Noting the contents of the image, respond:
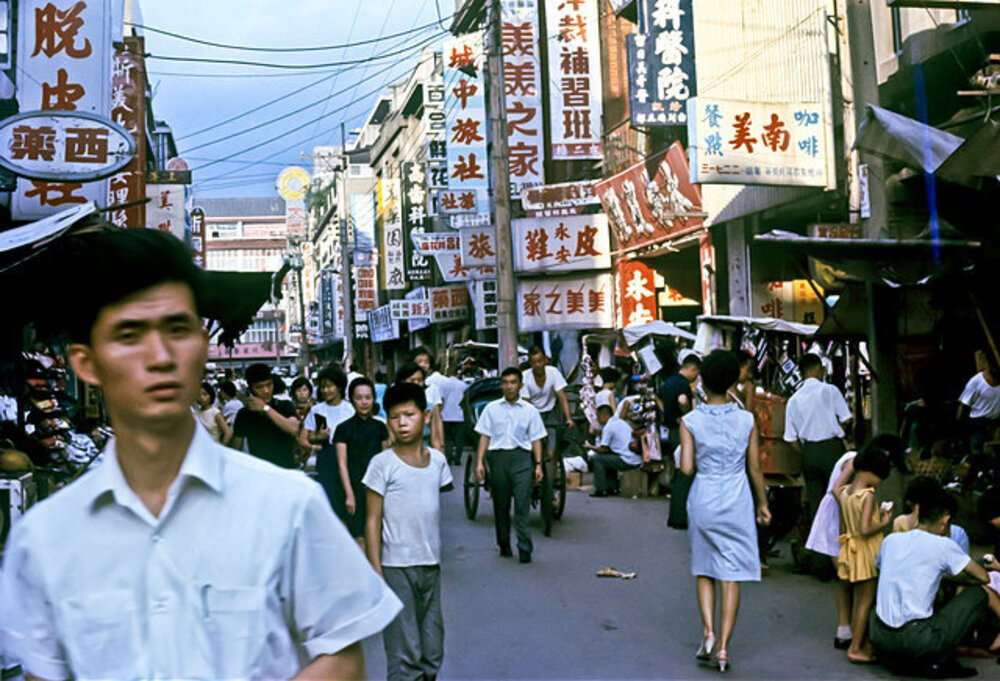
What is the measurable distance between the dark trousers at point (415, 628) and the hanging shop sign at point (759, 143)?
988 centimetres

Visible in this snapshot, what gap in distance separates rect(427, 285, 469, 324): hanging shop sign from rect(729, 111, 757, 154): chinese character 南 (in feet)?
76.1

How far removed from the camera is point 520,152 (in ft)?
81.3

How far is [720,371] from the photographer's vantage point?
7605 mm

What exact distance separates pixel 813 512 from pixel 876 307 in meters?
2.32

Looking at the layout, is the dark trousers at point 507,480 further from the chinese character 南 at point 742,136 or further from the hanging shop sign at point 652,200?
the hanging shop sign at point 652,200

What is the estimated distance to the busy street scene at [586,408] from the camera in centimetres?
212

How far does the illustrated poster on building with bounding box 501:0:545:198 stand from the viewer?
24.3 m

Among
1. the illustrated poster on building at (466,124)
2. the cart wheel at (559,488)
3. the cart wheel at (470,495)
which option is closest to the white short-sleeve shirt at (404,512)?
the cart wheel at (559,488)

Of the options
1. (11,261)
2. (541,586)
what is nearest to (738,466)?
(541,586)

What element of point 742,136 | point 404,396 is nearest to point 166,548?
point 404,396

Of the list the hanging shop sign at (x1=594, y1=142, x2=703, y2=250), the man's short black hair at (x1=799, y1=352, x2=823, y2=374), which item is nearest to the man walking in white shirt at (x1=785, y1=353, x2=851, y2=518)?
the man's short black hair at (x1=799, y1=352, x2=823, y2=374)

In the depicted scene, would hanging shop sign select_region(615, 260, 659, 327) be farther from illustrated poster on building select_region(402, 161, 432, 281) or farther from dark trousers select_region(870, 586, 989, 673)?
illustrated poster on building select_region(402, 161, 432, 281)

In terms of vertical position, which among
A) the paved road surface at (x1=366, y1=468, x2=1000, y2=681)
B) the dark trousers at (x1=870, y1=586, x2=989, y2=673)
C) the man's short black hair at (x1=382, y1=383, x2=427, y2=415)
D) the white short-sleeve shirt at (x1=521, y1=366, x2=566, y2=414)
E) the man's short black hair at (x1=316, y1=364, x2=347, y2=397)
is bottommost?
the paved road surface at (x1=366, y1=468, x2=1000, y2=681)

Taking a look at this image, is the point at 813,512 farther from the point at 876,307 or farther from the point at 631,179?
the point at 631,179
